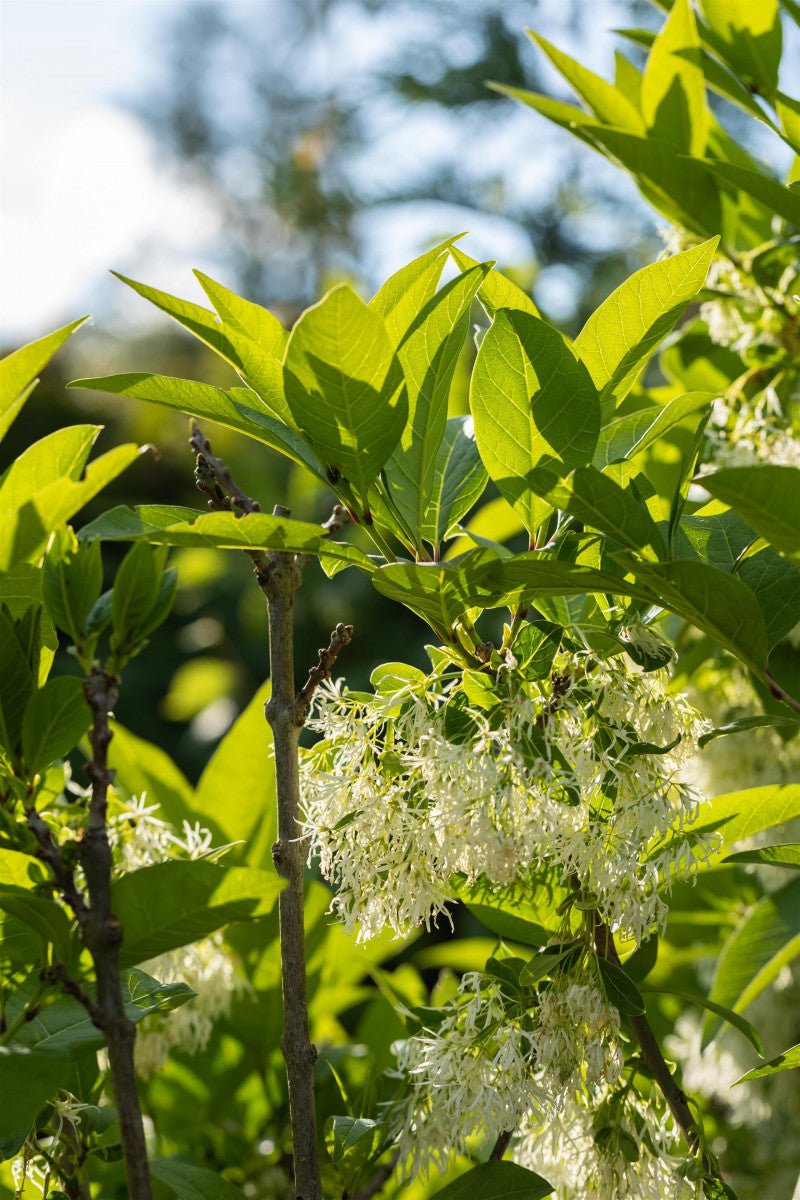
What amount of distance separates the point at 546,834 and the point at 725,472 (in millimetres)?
175

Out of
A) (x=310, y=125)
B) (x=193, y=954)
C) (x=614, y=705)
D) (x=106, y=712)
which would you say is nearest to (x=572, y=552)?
(x=614, y=705)

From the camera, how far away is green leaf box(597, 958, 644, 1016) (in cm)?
47

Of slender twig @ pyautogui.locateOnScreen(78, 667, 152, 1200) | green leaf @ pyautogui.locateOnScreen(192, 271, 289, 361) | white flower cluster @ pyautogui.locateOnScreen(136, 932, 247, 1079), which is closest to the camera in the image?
slender twig @ pyautogui.locateOnScreen(78, 667, 152, 1200)

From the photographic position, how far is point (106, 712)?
38cm

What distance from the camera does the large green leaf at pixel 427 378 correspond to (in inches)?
17.6

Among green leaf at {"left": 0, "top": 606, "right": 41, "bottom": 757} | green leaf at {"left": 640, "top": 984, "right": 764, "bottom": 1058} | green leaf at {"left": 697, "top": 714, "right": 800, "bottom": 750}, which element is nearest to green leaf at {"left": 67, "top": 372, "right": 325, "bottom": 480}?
green leaf at {"left": 0, "top": 606, "right": 41, "bottom": 757}

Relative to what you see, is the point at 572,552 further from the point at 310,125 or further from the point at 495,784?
the point at 310,125

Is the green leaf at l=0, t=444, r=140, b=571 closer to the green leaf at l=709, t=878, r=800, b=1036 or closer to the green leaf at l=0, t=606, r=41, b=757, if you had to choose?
the green leaf at l=0, t=606, r=41, b=757

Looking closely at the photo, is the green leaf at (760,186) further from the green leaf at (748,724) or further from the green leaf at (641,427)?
the green leaf at (748,724)

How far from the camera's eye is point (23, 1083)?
1.17 feet

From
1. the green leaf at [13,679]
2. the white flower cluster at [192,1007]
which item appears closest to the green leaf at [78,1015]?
the green leaf at [13,679]

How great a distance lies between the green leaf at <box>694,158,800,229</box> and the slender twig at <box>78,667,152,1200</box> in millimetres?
473

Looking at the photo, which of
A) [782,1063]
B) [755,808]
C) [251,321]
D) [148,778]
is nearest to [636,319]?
[251,321]

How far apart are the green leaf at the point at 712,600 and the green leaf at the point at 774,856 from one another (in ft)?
0.34
